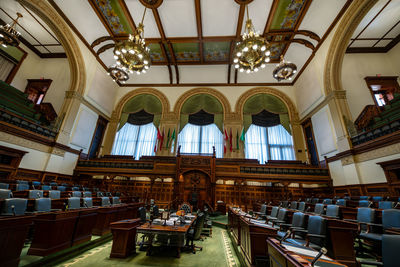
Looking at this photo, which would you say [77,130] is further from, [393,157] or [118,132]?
[393,157]

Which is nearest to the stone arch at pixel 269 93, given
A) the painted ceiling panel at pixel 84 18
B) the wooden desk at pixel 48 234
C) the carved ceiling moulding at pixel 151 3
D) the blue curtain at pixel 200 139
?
the blue curtain at pixel 200 139

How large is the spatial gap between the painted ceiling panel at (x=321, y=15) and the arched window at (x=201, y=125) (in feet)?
23.9

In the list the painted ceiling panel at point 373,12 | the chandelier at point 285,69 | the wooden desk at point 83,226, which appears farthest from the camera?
the chandelier at point 285,69

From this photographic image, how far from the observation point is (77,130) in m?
9.90

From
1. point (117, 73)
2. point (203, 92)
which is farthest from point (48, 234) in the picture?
point (203, 92)

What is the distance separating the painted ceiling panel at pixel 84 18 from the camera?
27.7ft

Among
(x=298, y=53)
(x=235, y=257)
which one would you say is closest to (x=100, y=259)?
(x=235, y=257)

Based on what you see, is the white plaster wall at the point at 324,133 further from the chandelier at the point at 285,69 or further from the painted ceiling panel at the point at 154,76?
the painted ceiling panel at the point at 154,76

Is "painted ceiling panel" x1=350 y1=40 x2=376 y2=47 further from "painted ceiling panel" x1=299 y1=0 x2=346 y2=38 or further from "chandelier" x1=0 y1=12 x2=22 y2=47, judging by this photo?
"chandelier" x1=0 y1=12 x2=22 y2=47

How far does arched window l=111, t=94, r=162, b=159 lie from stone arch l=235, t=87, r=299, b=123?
259 inches

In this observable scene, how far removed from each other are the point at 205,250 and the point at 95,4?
12.3 meters

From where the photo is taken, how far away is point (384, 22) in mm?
8727

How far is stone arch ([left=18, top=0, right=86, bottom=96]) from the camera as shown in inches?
309

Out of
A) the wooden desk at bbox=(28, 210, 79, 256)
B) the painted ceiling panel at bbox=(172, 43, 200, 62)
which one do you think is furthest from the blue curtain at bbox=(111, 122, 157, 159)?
the wooden desk at bbox=(28, 210, 79, 256)
